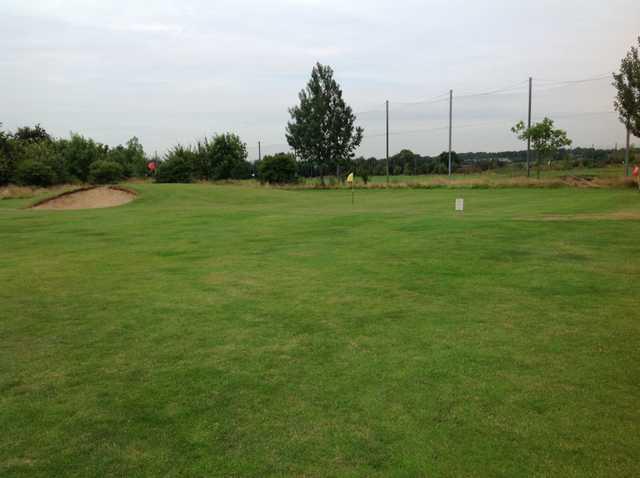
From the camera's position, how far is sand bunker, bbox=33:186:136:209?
2505cm

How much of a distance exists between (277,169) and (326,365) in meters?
39.1

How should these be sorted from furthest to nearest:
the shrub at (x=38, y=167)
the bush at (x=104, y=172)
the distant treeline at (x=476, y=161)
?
1. the bush at (x=104, y=172)
2. the shrub at (x=38, y=167)
3. the distant treeline at (x=476, y=161)

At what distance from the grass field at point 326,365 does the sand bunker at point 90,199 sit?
58.3 ft

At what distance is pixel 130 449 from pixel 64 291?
4.48 m

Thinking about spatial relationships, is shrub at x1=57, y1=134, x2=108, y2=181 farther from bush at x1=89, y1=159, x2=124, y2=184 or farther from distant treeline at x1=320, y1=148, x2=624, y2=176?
distant treeline at x1=320, y1=148, x2=624, y2=176

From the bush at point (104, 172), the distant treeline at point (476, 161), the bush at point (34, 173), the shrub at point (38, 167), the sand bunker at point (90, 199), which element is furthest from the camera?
the bush at point (104, 172)

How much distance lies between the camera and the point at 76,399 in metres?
3.53

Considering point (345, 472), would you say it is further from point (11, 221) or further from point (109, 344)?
point (11, 221)

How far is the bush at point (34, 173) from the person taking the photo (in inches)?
1375

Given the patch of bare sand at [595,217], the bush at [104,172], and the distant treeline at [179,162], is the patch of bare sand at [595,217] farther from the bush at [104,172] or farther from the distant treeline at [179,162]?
the bush at [104,172]

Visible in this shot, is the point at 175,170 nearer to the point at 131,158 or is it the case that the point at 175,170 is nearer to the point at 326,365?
the point at 131,158

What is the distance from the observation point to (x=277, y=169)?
42.4 m

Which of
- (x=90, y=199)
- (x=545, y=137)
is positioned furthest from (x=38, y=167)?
(x=545, y=137)

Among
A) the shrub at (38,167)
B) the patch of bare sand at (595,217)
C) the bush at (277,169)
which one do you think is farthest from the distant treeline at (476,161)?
the shrub at (38,167)
